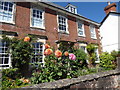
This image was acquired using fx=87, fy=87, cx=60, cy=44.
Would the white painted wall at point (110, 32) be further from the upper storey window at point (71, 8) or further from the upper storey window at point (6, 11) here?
the upper storey window at point (6, 11)

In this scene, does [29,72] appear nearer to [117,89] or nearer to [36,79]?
[36,79]

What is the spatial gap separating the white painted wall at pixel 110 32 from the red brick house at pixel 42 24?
164 inches

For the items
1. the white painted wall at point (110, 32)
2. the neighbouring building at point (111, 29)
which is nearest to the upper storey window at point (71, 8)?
the neighbouring building at point (111, 29)

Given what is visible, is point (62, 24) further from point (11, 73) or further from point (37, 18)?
point (11, 73)

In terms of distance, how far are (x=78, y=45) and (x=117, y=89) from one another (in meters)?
7.05

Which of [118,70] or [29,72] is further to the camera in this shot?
[29,72]

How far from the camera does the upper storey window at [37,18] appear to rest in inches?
321

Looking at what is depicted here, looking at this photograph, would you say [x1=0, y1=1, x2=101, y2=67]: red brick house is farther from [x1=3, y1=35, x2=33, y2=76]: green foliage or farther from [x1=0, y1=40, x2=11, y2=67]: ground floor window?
[x1=3, y1=35, x2=33, y2=76]: green foliage

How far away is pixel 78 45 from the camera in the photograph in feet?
35.0

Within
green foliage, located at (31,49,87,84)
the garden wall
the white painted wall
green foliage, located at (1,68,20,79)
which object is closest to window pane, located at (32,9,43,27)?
green foliage, located at (1,68,20,79)

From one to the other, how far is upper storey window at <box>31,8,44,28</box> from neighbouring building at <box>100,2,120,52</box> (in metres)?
11.8

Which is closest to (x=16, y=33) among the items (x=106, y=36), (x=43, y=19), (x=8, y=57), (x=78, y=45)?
(x=8, y=57)

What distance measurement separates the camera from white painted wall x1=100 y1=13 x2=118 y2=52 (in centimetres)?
1400

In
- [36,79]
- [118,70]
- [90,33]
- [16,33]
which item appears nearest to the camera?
[36,79]
